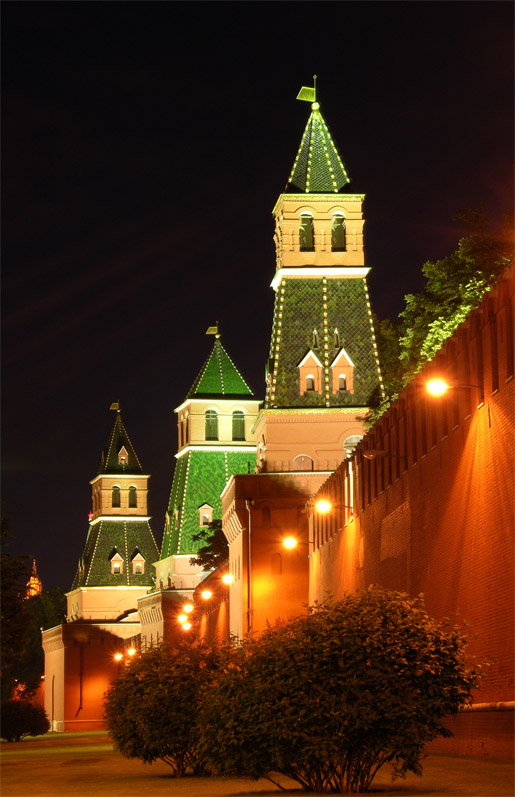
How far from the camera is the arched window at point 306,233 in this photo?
199ft

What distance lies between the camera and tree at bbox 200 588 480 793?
17.7m

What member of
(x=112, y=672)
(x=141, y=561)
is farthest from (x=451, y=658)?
(x=141, y=561)

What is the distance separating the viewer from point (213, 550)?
84250mm

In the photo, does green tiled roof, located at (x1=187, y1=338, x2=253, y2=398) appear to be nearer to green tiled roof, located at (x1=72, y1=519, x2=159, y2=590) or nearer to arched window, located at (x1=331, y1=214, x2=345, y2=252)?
green tiled roof, located at (x1=72, y1=519, x2=159, y2=590)

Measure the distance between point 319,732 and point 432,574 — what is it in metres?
10.7

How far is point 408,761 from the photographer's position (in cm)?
1759

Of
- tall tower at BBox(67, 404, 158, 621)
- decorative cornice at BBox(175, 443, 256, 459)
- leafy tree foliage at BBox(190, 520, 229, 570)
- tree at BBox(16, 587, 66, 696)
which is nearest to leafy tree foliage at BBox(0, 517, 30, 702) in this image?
leafy tree foliage at BBox(190, 520, 229, 570)

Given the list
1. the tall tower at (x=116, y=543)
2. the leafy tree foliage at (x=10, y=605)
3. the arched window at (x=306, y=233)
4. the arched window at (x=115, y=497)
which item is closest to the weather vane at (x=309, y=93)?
the arched window at (x=306, y=233)

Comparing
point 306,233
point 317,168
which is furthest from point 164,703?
point 317,168

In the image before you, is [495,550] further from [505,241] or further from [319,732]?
[505,241]

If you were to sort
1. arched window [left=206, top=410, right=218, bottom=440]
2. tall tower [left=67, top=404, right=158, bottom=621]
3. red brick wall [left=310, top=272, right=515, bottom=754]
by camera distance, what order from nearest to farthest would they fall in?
red brick wall [left=310, top=272, right=515, bottom=754]
arched window [left=206, top=410, right=218, bottom=440]
tall tower [left=67, top=404, right=158, bottom=621]

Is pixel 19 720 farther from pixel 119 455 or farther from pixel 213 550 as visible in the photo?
pixel 119 455

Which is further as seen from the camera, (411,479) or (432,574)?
(411,479)

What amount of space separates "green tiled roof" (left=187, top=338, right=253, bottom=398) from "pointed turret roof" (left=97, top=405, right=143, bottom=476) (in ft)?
83.7
